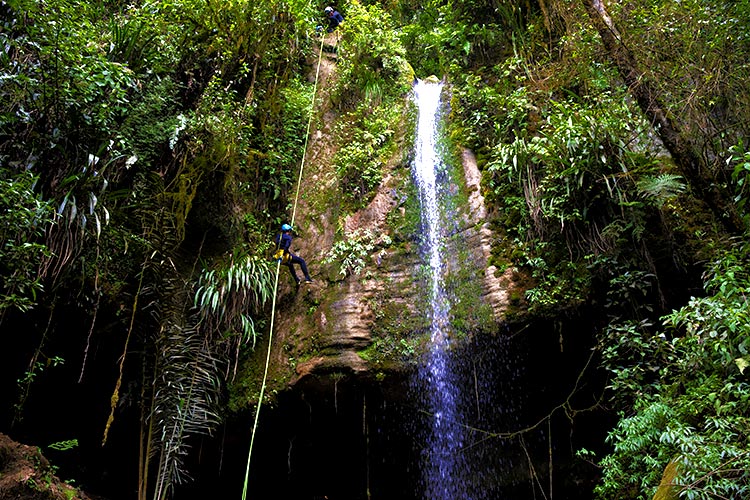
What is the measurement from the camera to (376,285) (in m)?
6.51

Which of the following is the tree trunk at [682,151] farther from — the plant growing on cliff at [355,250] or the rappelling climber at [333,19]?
the rappelling climber at [333,19]

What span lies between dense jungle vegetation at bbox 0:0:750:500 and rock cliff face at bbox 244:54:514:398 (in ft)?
1.10

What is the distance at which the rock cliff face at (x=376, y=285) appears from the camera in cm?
593

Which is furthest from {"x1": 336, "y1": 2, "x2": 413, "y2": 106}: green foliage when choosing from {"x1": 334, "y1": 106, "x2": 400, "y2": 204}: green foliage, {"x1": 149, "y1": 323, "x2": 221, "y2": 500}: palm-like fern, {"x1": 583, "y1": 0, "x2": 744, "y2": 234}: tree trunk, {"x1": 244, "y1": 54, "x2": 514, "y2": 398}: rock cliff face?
{"x1": 149, "y1": 323, "x2": 221, "y2": 500}: palm-like fern

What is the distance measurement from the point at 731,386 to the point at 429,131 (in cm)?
586

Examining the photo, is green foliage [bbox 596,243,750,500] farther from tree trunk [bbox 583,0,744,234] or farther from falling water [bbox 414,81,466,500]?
falling water [bbox 414,81,466,500]

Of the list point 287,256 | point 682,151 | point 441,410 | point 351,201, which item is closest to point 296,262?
point 287,256

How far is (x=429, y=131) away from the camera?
8.09 meters

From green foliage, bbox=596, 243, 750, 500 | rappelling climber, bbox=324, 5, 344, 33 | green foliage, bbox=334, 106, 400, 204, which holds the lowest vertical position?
green foliage, bbox=596, 243, 750, 500

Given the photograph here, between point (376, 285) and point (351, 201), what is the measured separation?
5.76ft

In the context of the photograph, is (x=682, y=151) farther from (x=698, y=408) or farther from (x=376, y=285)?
(x=376, y=285)

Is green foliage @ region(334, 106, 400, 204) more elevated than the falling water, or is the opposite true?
green foliage @ region(334, 106, 400, 204)

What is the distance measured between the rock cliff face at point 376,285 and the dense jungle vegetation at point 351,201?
334 millimetres

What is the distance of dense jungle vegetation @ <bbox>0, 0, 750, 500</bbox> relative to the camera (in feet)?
13.3
